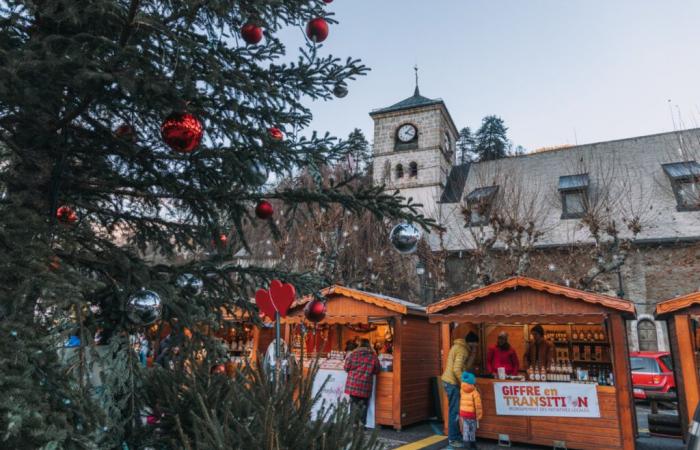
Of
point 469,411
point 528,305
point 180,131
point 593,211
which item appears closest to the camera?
point 180,131

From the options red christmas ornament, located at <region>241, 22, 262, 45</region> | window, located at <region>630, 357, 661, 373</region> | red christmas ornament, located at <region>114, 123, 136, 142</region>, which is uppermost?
red christmas ornament, located at <region>241, 22, 262, 45</region>

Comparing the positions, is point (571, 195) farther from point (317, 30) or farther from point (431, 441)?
point (317, 30)

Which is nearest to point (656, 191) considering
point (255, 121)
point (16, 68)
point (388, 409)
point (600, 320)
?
point (600, 320)

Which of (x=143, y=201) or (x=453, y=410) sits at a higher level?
(x=143, y=201)

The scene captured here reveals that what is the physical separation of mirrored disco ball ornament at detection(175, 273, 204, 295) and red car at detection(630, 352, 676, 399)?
13.5 metres

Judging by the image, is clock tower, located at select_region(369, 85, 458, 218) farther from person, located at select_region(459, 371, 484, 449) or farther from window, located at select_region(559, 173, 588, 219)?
person, located at select_region(459, 371, 484, 449)

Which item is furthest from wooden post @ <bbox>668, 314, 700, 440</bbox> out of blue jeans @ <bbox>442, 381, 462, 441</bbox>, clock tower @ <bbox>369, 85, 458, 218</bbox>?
clock tower @ <bbox>369, 85, 458, 218</bbox>

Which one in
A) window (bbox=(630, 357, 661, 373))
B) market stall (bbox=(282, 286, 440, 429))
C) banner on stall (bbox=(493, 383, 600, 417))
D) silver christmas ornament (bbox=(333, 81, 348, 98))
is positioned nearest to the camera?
silver christmas ornament (bbox=(333, 81, 348, 98))

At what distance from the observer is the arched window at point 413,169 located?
98.9 feet

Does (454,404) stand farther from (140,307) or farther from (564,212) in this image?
(564,212)

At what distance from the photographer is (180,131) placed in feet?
9.49

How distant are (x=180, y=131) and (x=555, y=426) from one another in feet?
26.4

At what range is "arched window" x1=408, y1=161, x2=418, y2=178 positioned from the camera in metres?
30.1

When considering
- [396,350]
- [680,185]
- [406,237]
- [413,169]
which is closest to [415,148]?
[413,169]
